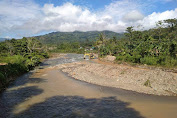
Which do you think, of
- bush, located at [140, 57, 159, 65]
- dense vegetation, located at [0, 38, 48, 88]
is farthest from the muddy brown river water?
bush, located at [140, 57, 159, 65]

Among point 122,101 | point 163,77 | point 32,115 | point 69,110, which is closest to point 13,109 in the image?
point 32,115

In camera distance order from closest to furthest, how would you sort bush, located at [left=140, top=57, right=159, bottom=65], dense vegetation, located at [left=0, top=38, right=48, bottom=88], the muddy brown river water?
the muddy brown river water
dense vegetation, located at [left=0, top=38, right=48, bottom=88]
bush, located at [left=140, top=57, right=159, bottom=65]

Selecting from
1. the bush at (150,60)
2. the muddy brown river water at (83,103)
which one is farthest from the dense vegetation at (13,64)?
the bush at (150,60)

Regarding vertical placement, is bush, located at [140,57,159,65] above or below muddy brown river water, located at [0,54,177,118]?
above

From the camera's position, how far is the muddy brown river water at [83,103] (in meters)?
9.58

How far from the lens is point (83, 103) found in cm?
1141

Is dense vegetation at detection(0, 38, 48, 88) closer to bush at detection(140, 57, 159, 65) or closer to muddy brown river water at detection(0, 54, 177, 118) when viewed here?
muddy brown river water at detection(0, 54, 177, 118)

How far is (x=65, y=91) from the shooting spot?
14.6 meters

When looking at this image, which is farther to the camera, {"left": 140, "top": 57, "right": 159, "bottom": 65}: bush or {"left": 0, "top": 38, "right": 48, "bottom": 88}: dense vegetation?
{"left": 140, "top": 57, "right": 159, "bottom": 65}: bush

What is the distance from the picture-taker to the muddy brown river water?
9578 millimetres

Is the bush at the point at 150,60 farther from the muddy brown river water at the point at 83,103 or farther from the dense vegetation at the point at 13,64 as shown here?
the dense vegetation at the point at 13,64

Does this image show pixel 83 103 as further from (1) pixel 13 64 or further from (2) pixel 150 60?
(2) pixel 150 60

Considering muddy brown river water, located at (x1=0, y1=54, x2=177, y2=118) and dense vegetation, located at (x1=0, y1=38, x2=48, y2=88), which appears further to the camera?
dense vegetation, located at (x1=0, y1=38, x2=48, y2=88)

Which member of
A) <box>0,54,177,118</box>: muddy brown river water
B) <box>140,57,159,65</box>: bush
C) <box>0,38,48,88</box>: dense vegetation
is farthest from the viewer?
<box>140,57,159,65</box>: bush
